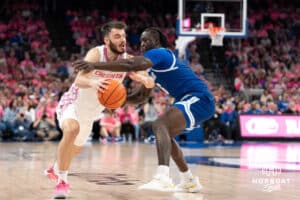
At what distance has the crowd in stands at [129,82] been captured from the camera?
16.2m

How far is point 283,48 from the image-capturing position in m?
23.1

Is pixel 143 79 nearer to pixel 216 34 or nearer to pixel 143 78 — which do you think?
pixel 143 78

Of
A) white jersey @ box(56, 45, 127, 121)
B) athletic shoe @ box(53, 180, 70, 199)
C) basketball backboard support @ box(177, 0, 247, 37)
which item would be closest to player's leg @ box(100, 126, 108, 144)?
basketball backboard support @ box(177, 0, 247, 37)

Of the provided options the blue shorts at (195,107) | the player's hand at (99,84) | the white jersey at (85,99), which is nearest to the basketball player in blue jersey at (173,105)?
the blue shorts at (195,107)

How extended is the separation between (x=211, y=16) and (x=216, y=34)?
0.63 m

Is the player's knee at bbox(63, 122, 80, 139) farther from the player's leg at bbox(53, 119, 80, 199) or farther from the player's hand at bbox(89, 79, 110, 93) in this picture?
the player's hand at bbox(89, 79, 110, 93)

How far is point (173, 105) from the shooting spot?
21.5 ft

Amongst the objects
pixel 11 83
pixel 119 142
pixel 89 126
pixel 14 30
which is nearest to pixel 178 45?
pixel 119 142

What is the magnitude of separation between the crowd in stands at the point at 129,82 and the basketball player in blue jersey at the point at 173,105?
9.49 metres

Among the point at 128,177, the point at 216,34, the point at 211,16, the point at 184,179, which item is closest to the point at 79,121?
the point at 184,179

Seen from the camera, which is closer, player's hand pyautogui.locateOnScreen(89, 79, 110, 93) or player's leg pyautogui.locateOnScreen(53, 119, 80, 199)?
player's hand pyautogui.locateOnScreen(89, 79, 110, 93)

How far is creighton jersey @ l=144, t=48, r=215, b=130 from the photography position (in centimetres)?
643

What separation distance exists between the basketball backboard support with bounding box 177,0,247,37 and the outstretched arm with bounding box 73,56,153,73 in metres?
11.1

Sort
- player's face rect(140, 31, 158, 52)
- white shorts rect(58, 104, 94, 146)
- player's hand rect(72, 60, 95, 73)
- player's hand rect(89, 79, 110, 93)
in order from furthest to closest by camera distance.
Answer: player's face rect(140, 31, 158, 52), white shorts rect(58, 104, 94, 146), player's hand rect(89, 79, 110, 93), player's hand rect(72, 60, 95, 73)
